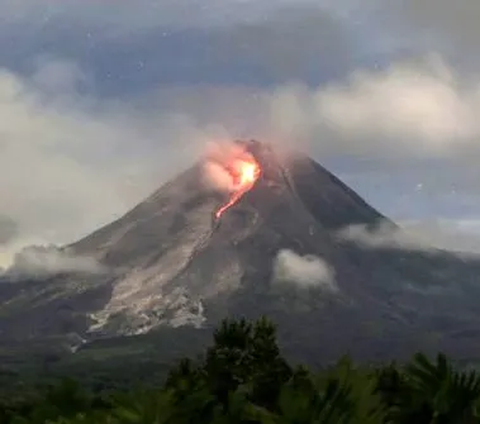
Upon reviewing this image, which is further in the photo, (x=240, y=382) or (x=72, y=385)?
(x=240, y=382)

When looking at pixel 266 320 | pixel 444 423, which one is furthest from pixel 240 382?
pixel 444 423

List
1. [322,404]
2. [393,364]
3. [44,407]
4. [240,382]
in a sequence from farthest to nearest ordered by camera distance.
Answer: [393,364], [240,382], [44,407], [322,404]

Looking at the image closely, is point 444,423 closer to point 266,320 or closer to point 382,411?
point 382,411

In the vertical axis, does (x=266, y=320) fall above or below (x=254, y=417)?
above

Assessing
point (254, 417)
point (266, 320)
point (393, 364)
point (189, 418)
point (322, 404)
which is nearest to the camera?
point (322, 404)

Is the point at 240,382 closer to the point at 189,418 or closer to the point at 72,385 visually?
the point at 72,385

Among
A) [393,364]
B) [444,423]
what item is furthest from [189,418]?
[393,364]

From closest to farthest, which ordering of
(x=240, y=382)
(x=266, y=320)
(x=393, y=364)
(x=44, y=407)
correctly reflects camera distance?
(x=44, y=407) → (x=240, y=382) → (x=266, y=320) → (x=393, y=364)

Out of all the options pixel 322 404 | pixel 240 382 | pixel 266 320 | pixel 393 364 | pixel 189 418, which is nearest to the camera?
pixel 322 404

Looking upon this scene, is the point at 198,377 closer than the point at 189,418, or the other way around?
the point at 189,418
